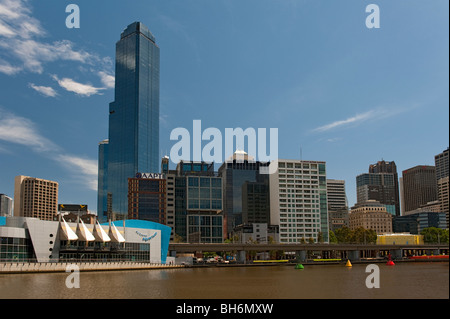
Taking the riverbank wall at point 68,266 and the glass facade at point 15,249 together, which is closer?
the riverbank wall at point 68,266

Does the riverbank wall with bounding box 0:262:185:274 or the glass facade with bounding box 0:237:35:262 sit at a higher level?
the glass facade with bounding box 0:237:35:262

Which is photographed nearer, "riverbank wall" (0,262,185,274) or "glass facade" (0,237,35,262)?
"riverbank wall" (0,262,185,274)

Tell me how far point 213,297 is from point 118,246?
93.1m

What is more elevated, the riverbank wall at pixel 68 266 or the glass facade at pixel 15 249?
the glass facade at pixel 15 249

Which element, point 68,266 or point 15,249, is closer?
point 15,249
